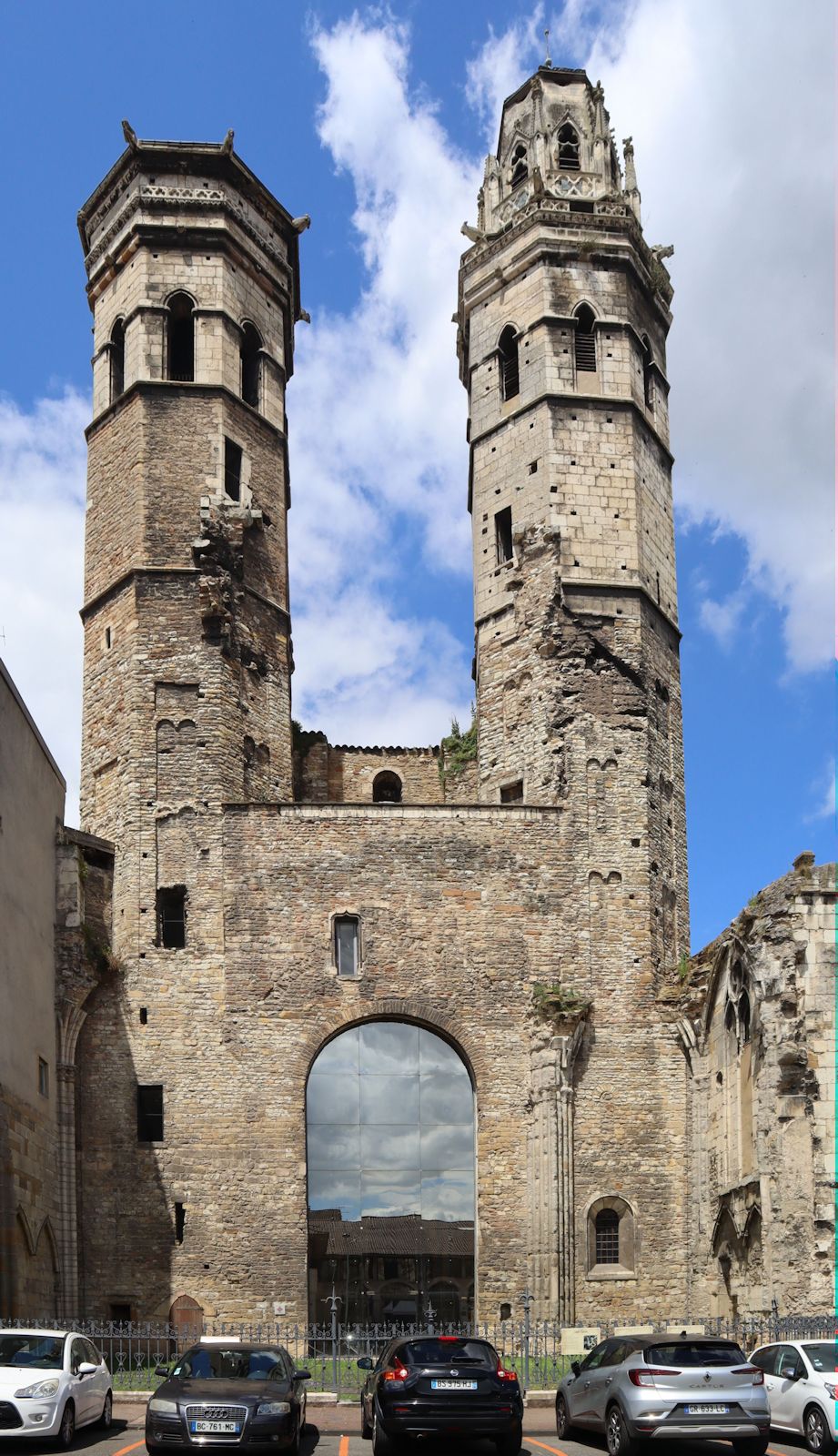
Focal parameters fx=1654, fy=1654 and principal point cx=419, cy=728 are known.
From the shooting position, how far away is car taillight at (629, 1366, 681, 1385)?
14477mm

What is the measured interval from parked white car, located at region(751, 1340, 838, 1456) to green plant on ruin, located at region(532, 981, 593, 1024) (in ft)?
44.0

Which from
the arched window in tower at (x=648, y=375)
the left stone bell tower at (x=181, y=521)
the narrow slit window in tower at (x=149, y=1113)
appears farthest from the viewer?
the arched window in tower at (x=648, y=375)

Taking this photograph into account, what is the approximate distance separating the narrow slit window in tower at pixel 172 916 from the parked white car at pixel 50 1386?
1382cm

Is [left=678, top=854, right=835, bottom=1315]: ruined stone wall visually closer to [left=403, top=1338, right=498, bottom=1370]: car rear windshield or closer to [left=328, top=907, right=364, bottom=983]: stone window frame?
[left=328, top=907, right=364, bottom=983]: stone window frame

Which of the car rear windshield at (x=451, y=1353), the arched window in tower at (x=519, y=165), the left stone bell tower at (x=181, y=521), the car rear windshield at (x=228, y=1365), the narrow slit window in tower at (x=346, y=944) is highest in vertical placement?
the arched window in tower at (x=519, y=165)

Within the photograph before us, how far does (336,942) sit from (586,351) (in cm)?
1426

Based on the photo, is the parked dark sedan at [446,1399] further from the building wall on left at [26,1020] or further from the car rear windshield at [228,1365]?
the building wall on left at [26,1020]

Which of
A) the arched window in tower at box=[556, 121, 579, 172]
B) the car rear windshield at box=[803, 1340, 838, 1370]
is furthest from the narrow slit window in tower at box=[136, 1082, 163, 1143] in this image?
the arched window in tower at box=[556, 121, 579, 172]

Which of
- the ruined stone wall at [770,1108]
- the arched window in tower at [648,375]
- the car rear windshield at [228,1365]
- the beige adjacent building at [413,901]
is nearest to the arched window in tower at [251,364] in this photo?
the beige adjacent building at [413,901]

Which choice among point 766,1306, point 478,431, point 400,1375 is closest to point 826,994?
point 766,1306

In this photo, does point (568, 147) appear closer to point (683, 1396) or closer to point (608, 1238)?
point (608, 1238)

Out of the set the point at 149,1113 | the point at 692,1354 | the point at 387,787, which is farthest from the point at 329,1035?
the point at 692,1354

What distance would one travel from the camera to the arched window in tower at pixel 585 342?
118 ft

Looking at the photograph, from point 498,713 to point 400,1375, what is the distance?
2055 centimetres
